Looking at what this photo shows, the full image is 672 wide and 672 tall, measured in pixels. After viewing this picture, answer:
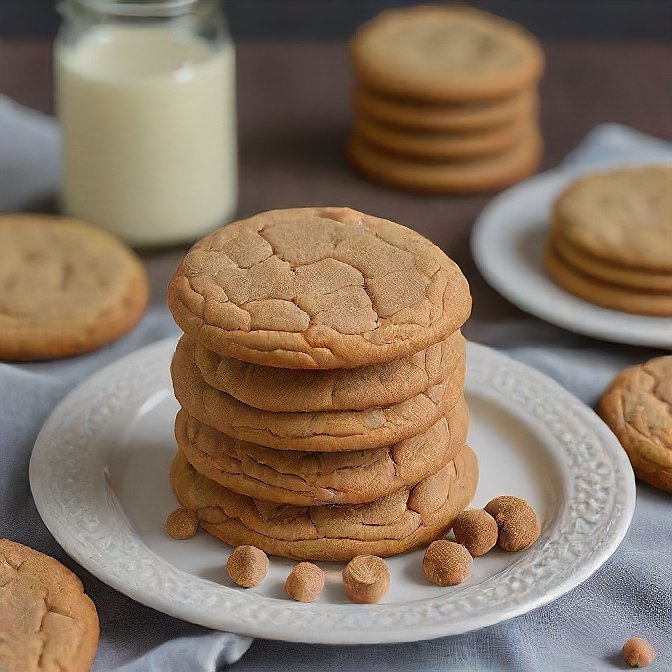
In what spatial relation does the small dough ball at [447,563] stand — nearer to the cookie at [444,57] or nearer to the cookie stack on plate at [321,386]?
the cookie stack on plate at [321,386]

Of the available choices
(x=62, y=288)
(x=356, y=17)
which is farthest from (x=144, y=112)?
(x=356, y=17)

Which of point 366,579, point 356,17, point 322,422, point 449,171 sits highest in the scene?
point 322,422

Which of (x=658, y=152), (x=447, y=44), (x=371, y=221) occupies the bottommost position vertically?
(x=658, y=152)

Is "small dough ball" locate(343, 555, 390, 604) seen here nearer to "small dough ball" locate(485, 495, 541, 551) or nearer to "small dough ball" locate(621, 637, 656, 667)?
"small dough ball" locate(485, 495, 541, 551)

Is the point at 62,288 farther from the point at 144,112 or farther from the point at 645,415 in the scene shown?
the point at 645,415

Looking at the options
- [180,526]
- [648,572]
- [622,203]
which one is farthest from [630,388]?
[180,526]

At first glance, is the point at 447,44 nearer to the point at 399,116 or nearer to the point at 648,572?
the point at 399,116

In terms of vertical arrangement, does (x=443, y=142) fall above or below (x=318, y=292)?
below

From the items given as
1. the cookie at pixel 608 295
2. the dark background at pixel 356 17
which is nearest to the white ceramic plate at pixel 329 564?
the cookie at pixel 608 295
